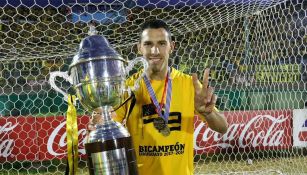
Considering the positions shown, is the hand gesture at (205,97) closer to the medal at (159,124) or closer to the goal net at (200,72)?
→ the medal at (159,124)

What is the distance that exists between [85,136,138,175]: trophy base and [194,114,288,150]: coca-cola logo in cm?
319

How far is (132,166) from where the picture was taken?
0.88 meters

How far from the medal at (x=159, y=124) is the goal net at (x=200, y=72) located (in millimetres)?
2169

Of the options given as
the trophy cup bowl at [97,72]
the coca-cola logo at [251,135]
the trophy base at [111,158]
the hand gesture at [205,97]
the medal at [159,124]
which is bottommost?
the coca-cola logo at [251,135]

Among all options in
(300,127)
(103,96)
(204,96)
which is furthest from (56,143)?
(103,96)

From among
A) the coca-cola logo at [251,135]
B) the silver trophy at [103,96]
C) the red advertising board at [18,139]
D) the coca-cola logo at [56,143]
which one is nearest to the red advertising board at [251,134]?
the coca-cola logo at [251,135]

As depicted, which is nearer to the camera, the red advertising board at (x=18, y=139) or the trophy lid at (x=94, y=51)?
the trophy lid at (x=94, y=51)

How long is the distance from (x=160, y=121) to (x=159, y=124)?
0.01m

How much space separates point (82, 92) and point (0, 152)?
3.05 m

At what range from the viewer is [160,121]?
4.42 ft

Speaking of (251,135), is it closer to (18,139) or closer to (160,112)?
(18,139)

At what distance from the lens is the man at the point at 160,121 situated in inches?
52.9

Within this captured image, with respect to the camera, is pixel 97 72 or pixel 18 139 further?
pixel 18 139

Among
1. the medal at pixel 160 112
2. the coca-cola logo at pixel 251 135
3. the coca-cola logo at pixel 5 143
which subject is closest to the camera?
the medal at pixel 160 112
